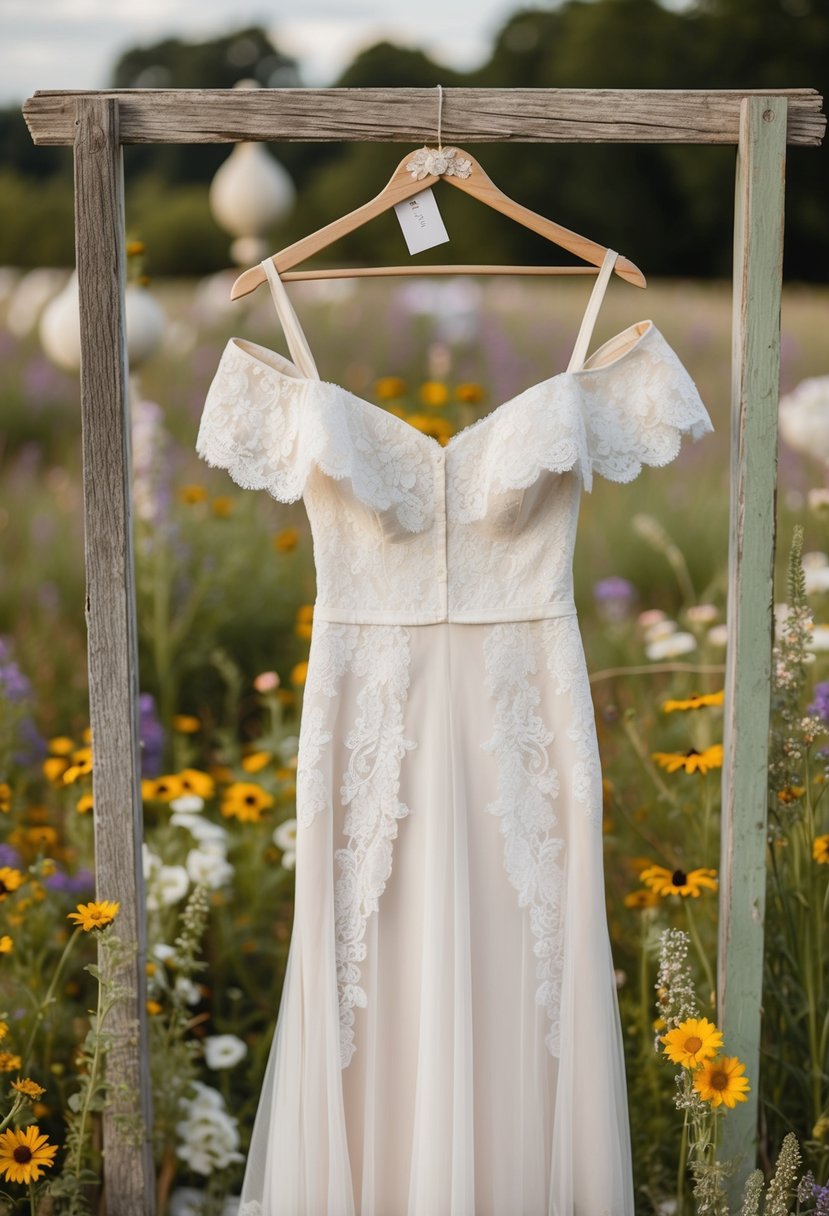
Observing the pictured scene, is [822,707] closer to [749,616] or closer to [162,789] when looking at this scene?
[749,616]

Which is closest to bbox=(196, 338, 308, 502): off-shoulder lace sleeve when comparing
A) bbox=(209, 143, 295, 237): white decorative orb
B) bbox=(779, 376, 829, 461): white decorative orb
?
bbox=(779, 376, 829, 461): white decorative orb

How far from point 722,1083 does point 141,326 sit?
288cm

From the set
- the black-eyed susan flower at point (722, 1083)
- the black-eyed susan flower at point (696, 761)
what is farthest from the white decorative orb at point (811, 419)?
the black-eyed susan flower at point (722, 1083)

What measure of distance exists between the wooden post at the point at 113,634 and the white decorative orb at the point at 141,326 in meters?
1.77

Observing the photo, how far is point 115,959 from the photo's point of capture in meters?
2.07

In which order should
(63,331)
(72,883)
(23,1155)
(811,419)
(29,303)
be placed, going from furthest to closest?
(29,303), (63,331), (811,419), (72,883), (23,1155)

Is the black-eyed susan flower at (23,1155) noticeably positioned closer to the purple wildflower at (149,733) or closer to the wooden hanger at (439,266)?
the purple wildflower at (149,733)

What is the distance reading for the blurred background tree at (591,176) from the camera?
20266mm

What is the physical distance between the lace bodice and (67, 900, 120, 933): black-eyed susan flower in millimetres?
603

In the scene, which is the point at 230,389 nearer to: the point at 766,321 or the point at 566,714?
the point at 566,714

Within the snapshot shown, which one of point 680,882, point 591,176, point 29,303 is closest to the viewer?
point 680,882

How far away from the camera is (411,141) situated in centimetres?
201

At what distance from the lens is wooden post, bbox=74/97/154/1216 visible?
6.86 ft

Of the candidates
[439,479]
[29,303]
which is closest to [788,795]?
[439,479]
